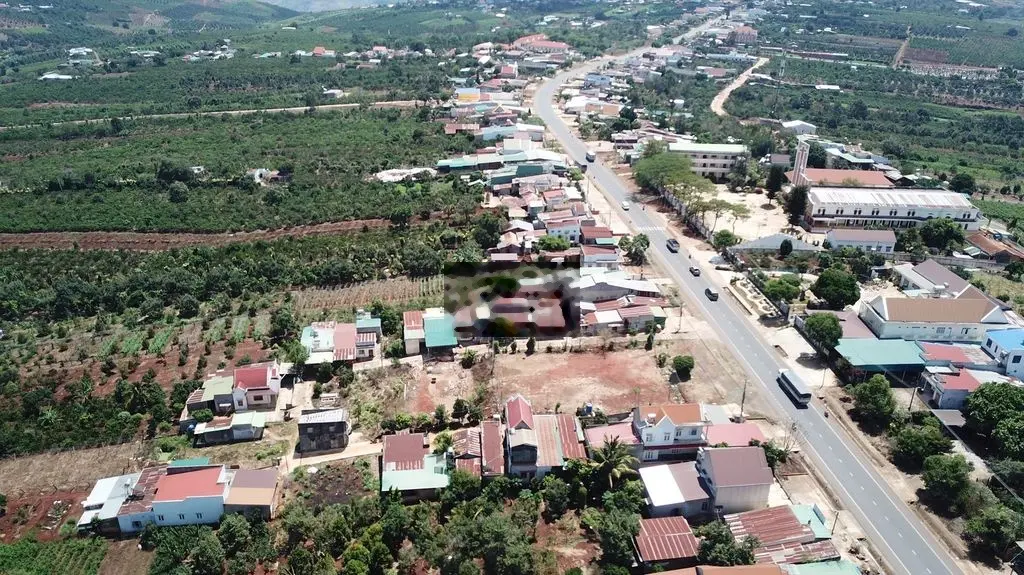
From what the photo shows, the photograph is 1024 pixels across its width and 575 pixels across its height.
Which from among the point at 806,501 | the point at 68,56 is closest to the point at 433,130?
the point at 806,501

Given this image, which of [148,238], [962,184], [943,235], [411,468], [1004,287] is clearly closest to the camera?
[411,468]

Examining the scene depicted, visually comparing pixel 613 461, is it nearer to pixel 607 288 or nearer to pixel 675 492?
pixel 675 492

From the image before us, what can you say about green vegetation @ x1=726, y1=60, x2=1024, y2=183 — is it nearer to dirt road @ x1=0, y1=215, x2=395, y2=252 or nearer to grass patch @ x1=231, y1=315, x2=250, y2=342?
dirt road @ x1=0, y1=215, x2=395, y2=252

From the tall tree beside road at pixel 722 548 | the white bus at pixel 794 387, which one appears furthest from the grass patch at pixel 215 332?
the white bus at pixel 794 387

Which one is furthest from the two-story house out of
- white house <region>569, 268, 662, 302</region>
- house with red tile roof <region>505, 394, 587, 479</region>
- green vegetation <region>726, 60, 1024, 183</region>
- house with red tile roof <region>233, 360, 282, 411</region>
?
green vegetation <region>726, 60, 1024, 183</region>

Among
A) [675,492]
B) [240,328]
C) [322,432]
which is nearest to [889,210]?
[675,492]

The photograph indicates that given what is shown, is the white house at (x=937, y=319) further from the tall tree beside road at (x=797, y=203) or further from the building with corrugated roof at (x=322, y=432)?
the building with corrugated roof at (x=322, y=432)
